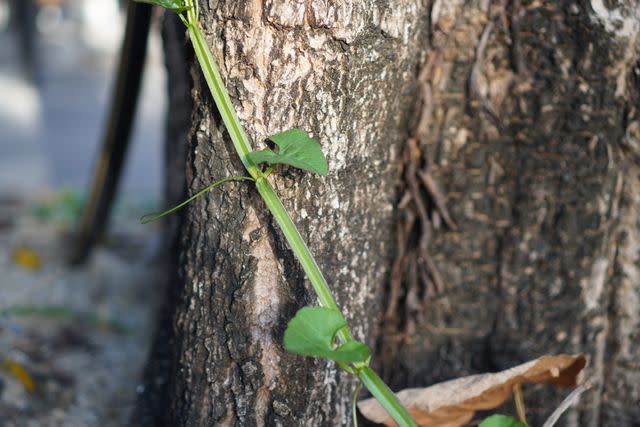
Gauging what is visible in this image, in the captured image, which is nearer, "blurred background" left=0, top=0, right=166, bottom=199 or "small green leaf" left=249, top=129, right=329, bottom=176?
"small green leaf" left=249, top=129, right=329, bottom=176

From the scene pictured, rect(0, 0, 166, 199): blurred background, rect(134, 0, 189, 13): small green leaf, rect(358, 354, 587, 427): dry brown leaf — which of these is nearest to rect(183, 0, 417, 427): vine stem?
rect(134, 0, 189, 13): small green leaf

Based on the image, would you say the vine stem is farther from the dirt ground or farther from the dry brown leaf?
the dirt ground

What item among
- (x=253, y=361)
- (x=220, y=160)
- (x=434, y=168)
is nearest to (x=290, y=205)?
(x=220, y=160)

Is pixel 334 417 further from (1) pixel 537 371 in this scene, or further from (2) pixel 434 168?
(2) pixel 434 168

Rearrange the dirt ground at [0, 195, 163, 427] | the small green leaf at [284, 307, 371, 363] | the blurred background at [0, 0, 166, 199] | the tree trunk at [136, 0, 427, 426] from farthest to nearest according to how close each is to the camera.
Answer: the blurred background at [0, 0, 166, 199] < the dirt ground at [0, 195, 163, 427] < the tree trunk at [136, 0, 427, 426] < the small green leaf at [284, 307, 371, 363]

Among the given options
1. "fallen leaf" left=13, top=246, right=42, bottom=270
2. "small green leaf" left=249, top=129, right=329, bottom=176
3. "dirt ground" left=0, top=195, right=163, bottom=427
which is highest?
"small green leaf" left=249, top=129, right=329, bottom=176

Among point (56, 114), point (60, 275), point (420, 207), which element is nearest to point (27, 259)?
point (60, 275)
